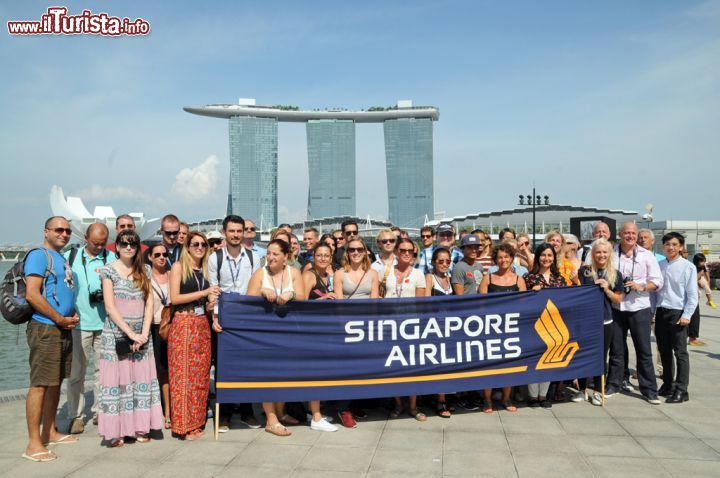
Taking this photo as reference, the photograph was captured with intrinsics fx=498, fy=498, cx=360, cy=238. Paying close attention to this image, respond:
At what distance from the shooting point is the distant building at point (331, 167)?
527ft

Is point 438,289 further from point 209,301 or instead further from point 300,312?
point 209,301

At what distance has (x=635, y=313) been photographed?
5320mm

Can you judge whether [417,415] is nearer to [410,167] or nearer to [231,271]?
[231,271]

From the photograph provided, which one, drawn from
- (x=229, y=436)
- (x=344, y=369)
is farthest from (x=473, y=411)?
(x=229, y=436)

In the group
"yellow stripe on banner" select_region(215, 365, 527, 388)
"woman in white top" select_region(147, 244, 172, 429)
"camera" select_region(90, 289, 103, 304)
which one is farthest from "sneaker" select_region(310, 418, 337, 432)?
"camera" select_region(90, 289, 103, 304)

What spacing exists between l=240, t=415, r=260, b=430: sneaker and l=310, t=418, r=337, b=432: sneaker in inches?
21.0

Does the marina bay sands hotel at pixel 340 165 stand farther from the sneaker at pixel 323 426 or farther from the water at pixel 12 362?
the sneaker at pixel 323 426

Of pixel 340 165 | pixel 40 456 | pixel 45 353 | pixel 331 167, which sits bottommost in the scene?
pixel 40 456

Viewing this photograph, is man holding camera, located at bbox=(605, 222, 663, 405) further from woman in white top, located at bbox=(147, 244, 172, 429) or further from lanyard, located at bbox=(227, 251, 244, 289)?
woman in white top, located at bbox=(147, 244, 172, 429)

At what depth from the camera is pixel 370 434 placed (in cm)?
431

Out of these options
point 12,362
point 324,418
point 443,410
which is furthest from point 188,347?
point 12,362

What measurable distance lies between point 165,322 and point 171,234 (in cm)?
116

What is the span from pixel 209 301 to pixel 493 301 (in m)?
2.67

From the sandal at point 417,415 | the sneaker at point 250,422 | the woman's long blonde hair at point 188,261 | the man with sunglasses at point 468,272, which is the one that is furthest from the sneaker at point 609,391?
the woman's long blonde hair at point 188,261
